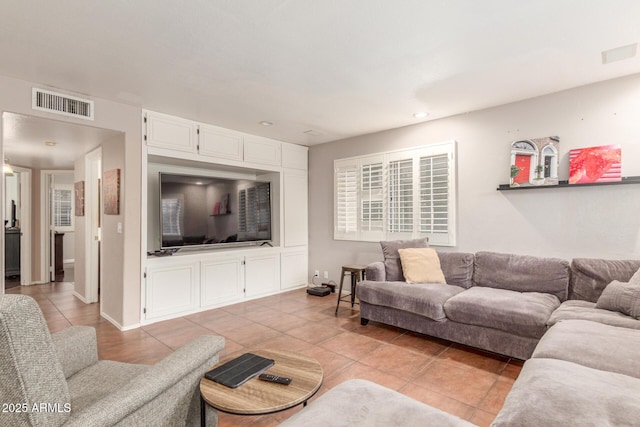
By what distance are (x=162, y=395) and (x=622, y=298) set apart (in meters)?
3.04

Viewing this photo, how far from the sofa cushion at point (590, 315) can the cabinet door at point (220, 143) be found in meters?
3.94

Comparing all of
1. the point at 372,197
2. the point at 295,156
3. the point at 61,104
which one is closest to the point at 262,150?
the point at 295,156

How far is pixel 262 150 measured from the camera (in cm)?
486

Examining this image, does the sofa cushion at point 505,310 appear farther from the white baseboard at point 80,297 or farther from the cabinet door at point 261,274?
the white baseboard at point 80,297

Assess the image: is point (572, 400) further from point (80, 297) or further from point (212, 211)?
point (80, 297)

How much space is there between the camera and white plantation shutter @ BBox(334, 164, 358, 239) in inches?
194

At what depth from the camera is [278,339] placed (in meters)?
3.22

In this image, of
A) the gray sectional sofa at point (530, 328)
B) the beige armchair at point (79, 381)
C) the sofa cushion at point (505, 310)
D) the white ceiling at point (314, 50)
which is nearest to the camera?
the beige armchair at point (79, 381)

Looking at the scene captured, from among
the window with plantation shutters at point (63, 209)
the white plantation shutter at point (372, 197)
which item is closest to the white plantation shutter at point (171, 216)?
the white plantation shutter at point (372, 197)

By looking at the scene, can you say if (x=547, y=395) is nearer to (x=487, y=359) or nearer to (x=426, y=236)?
(x=487, y=359)

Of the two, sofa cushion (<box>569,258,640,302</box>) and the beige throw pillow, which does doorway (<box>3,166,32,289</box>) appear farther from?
sofa cushion (<box>569,258,640,302</box>)

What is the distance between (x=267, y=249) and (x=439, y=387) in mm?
3185

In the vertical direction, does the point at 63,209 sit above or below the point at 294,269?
above

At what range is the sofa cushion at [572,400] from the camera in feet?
3.49
